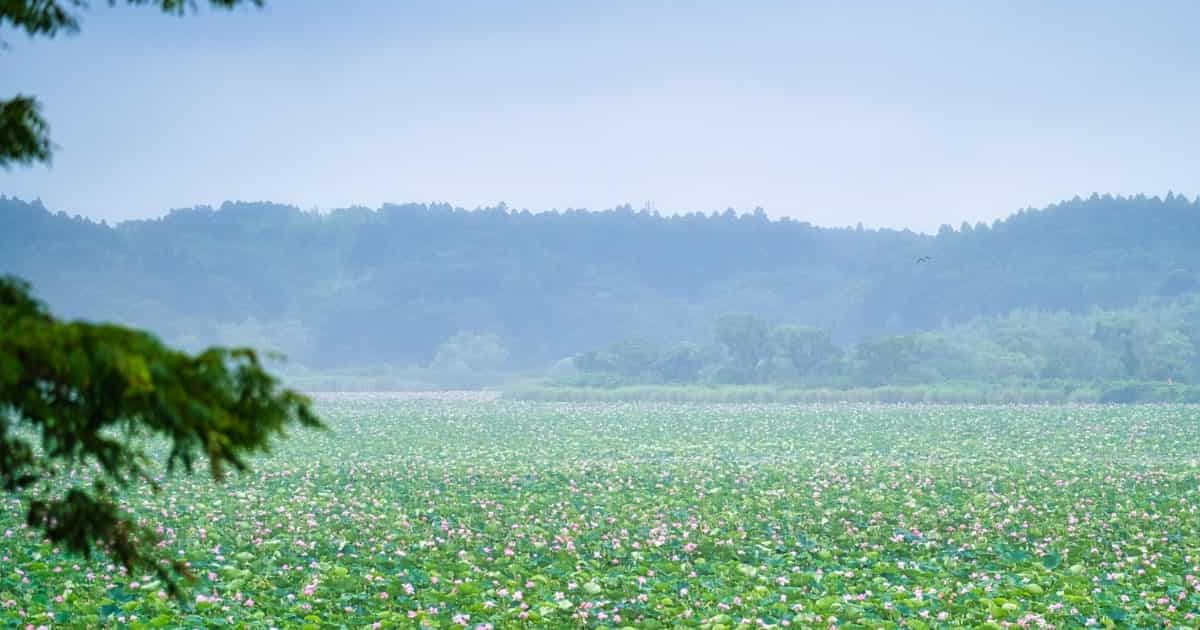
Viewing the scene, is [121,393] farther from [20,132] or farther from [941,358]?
[941,358]

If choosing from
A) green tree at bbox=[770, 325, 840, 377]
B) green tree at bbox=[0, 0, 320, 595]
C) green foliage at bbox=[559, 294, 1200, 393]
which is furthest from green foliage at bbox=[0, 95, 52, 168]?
green tree at bbox=[770, 325, 840, 377]

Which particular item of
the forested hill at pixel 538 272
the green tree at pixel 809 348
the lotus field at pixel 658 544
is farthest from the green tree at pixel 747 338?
the lotus field at pixel 658 544

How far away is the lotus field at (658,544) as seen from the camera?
341 inches

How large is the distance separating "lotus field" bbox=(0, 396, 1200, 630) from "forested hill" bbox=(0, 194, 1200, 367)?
87354 mm

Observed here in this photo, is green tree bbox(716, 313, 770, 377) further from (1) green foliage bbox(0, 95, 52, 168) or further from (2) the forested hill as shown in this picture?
(1) green foliage bbox(0, 95, 52, 168)

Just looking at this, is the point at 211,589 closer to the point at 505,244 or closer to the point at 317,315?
the point at 317,315

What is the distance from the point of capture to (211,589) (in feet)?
30.6

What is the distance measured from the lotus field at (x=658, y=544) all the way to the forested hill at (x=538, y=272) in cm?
8735

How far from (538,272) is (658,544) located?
116 meters

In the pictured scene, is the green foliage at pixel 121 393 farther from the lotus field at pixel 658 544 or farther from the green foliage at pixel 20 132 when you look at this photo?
the lotus field at pixel 658 544

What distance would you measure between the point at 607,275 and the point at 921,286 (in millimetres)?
38997

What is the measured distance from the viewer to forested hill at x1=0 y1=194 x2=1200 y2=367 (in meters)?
111

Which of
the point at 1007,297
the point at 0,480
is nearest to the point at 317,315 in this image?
the point at 1007,297

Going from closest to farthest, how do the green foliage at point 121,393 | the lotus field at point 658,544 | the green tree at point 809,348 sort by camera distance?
the green foliage at point 121,393 → the lotus field at point 658,544 → the green tree at point 809,348
